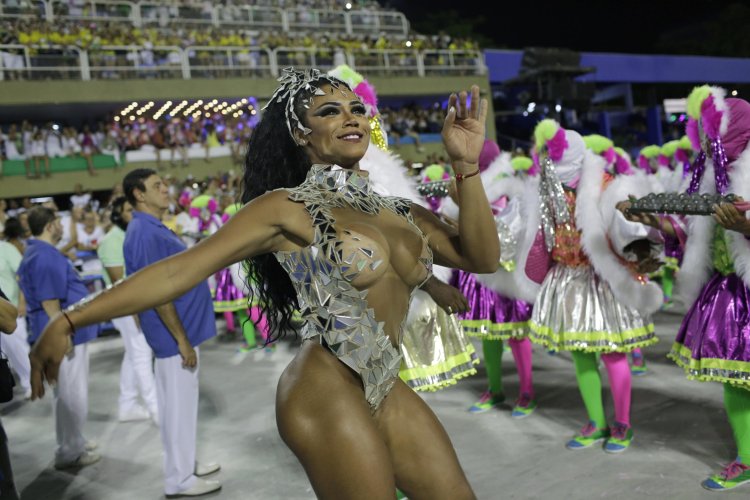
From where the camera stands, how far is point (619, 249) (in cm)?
403

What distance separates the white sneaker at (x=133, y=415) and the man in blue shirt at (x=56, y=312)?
33.6 inches

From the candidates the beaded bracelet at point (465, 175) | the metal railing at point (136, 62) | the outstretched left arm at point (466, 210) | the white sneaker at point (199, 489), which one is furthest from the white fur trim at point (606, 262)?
the metal railing at point (136, 62)

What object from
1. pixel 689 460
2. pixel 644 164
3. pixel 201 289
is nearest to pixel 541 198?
pixel 689 460

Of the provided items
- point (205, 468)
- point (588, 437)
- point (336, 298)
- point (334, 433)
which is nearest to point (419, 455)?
point (334, 433)

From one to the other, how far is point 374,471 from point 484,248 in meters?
0.76

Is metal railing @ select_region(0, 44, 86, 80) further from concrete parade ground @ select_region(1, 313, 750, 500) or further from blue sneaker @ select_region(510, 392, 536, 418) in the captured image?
blue sneaker @ select_region(510, 392, 536, 418)

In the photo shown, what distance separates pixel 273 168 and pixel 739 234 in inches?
95.8

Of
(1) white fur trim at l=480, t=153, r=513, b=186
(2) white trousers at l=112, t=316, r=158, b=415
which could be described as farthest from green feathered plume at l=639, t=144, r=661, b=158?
(2) white trousers at l=112, t=316, r=158, b=415

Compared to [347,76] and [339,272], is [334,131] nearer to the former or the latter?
[339,272]

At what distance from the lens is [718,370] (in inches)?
133

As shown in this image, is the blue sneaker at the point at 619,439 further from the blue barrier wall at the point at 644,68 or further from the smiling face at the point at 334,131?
the blue barrier wall at the point at 644,68

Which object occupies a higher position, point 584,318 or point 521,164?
point 521,164

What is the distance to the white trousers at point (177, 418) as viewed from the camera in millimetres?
3971

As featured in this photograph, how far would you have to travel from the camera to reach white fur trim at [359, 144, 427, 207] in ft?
11.3
